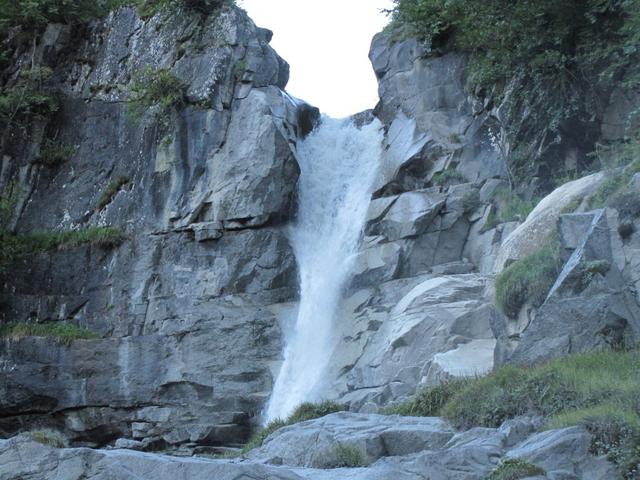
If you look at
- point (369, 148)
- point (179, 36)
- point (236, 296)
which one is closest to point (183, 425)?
point (236, 296)

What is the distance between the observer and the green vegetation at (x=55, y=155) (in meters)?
29.1

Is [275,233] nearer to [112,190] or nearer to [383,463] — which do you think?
[112,190]

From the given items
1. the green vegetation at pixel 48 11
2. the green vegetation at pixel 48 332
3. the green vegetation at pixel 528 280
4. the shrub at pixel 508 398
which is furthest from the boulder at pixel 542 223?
the green vegetation at pixel 48 11

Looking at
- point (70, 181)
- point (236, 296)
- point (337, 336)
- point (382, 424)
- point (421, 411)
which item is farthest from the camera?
point (70, 181)

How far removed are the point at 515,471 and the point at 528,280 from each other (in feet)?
22.0

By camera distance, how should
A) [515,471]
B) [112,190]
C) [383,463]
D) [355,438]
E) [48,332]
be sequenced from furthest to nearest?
[112,190] → [48,332] → [355,438] → [383,463] → [515,471]

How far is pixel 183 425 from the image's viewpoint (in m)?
23.0

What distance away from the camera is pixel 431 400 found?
1442 cm

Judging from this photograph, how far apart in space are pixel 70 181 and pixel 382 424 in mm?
18138

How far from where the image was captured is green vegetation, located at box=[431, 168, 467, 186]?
935 inches

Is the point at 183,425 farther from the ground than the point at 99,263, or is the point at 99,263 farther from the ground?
the point at 99,263

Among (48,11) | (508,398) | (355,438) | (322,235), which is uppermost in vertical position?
(48,11)

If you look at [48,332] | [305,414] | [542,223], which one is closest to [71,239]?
[48,332]

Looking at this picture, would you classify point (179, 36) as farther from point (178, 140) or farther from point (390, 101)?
point (390, 101)
